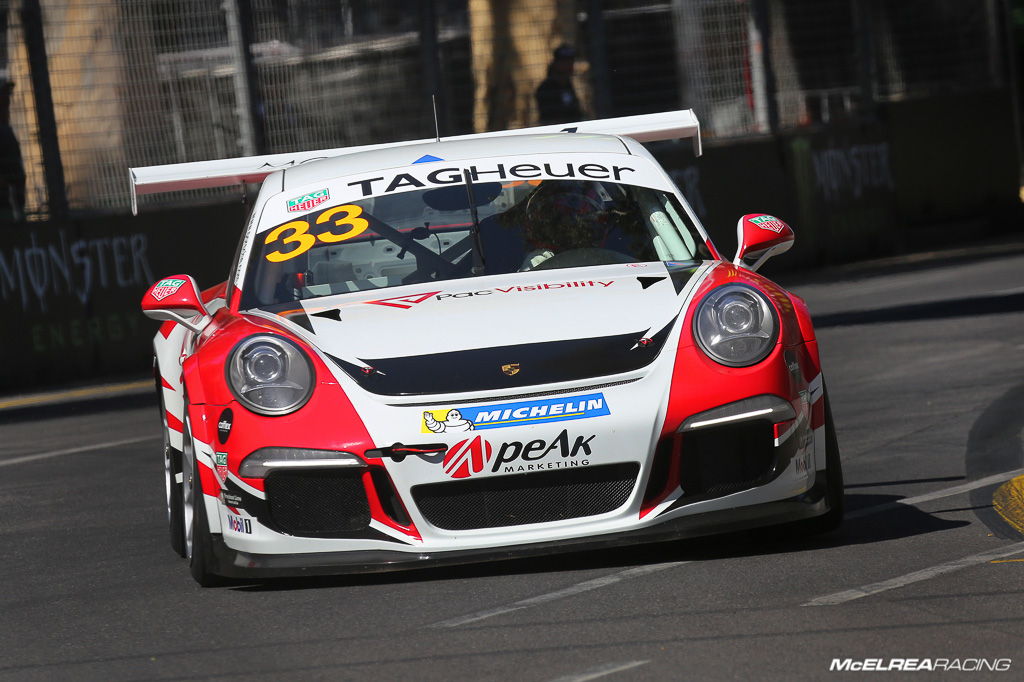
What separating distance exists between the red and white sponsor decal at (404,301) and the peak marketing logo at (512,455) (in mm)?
728

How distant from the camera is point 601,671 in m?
4.18

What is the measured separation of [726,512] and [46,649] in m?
1.94

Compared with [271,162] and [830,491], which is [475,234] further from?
[830,491]

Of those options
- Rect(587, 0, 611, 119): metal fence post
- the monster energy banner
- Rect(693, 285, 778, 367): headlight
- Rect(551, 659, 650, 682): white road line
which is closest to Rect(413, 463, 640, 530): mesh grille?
Rect(693, 285, 778, 367): headlight

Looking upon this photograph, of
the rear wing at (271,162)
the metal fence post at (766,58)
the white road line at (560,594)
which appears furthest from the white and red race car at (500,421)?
the metal fence post at (766,58)

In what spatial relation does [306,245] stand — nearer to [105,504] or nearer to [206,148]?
[105,504]

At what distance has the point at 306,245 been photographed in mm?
6160

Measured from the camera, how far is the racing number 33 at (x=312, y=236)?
615 cm

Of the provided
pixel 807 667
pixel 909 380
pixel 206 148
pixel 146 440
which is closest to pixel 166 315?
pixel 807 667

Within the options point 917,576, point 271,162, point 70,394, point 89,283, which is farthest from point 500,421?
point 89,283

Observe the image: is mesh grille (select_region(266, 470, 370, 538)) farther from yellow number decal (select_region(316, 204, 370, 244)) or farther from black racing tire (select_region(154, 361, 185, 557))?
yellow number decal (select_region(316, 204, 370, 244))

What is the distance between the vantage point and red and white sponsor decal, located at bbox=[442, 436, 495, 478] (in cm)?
500

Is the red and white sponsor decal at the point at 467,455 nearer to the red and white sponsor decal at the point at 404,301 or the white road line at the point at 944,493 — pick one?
the red and white sponsor decal at the point at 404,301

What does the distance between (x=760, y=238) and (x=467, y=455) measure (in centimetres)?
152
